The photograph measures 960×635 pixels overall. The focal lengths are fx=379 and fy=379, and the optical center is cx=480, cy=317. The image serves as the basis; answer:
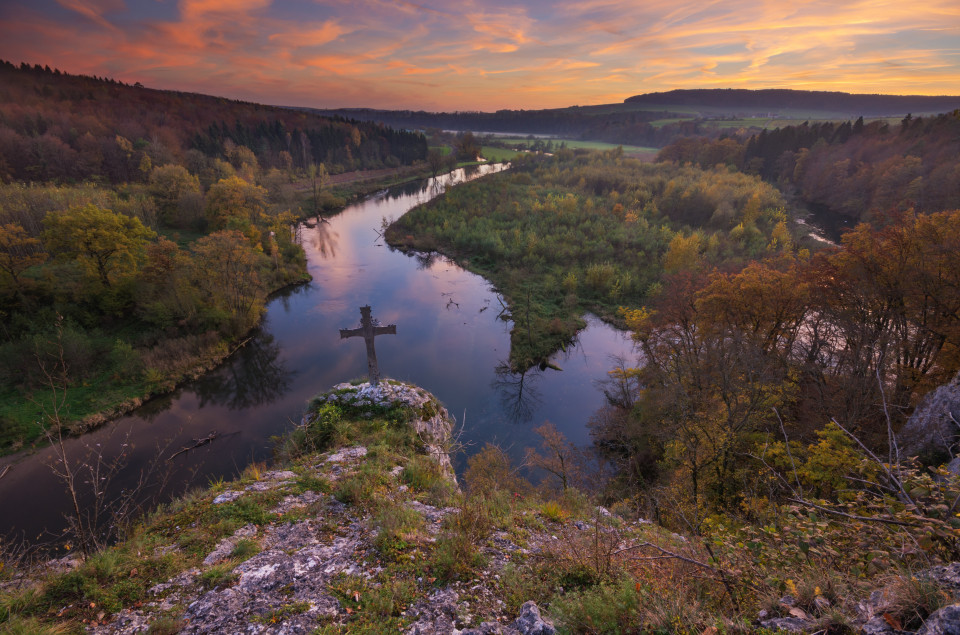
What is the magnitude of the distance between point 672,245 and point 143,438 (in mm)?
35660

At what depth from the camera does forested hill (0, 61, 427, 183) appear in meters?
43.0

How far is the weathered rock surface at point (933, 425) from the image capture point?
347 inches

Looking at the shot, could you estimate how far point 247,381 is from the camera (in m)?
20.5

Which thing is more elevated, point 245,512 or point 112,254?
point 112,254

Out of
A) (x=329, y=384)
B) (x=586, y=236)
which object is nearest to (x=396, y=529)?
(x=329, y=384)

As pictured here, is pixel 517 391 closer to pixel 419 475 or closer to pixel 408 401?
pixel 408 401

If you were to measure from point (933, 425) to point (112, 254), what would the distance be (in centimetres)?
3542

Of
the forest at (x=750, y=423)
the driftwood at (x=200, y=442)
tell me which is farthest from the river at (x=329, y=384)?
the forest at (x=750, y=423)

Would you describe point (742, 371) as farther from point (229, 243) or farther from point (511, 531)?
point (229, 243)

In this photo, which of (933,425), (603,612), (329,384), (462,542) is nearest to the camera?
(603,612)

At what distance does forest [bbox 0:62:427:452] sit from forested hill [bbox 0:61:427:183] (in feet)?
0.89

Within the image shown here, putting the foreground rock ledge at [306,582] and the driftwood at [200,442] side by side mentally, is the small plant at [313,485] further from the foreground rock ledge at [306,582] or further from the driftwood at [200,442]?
the driftwood at [200,442]

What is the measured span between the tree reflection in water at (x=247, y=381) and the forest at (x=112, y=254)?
3.01 feet

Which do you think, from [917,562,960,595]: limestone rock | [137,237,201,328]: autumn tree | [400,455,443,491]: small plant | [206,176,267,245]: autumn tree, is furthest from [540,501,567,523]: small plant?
[206,176,267,245]: autumn tree
